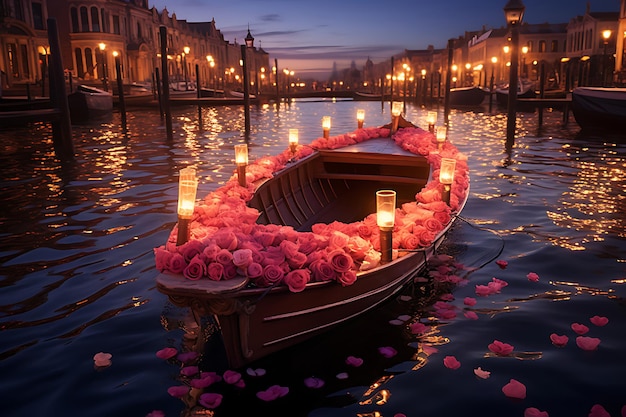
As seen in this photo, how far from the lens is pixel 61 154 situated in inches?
618

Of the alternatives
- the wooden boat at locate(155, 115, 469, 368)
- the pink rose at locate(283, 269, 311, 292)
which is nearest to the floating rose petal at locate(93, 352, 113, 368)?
the wooden boat at locate(155, 115, 469, 368)

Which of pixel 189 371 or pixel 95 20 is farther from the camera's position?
pixel 95 20

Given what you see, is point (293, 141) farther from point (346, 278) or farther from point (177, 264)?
point (177, 264)

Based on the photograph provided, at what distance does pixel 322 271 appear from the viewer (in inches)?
163

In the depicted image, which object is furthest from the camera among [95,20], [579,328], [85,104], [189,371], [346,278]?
[95,20]

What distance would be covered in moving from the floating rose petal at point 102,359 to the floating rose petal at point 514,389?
10.4 feet

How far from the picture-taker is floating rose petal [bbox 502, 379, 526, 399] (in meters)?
3.96

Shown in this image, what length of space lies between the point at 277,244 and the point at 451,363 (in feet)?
5.71

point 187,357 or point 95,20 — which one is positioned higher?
point 95,20

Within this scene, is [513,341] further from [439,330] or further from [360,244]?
[360,244]

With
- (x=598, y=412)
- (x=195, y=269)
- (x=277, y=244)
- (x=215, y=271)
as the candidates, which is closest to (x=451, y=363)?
(x=598, y=412)

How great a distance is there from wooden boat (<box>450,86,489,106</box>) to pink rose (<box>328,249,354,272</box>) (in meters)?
41.5

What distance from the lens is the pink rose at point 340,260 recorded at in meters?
4.16

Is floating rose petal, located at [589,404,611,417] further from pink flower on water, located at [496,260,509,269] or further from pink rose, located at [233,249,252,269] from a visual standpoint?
pink flower on water, located at [496,260,509,269]
